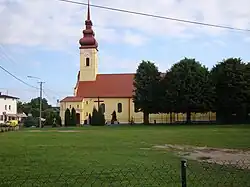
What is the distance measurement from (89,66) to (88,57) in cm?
195

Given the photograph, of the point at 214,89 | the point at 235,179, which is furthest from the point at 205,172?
the point at 214,89

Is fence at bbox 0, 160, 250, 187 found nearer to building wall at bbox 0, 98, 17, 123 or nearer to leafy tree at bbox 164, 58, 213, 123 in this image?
→ leafy tree at bbox 164, 58, 213, 123

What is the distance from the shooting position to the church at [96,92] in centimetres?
8294

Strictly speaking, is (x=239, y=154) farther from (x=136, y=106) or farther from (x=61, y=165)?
(x=136, y=106)

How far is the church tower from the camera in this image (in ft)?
287

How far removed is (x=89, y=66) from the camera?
87875 mm

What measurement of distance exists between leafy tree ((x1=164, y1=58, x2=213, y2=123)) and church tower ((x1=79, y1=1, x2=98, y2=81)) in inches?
988

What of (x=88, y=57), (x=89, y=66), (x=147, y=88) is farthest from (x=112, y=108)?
(x=147, y=88)

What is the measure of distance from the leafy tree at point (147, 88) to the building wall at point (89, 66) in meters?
18.3

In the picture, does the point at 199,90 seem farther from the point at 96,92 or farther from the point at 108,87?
the point at 96,92

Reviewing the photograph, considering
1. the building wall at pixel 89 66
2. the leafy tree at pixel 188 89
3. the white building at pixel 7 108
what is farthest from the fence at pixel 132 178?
the white building at pixel 7 108

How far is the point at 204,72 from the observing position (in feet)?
217

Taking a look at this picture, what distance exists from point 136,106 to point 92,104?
17.0 m

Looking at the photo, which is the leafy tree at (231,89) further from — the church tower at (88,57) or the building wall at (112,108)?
the church tower at (88,57)
